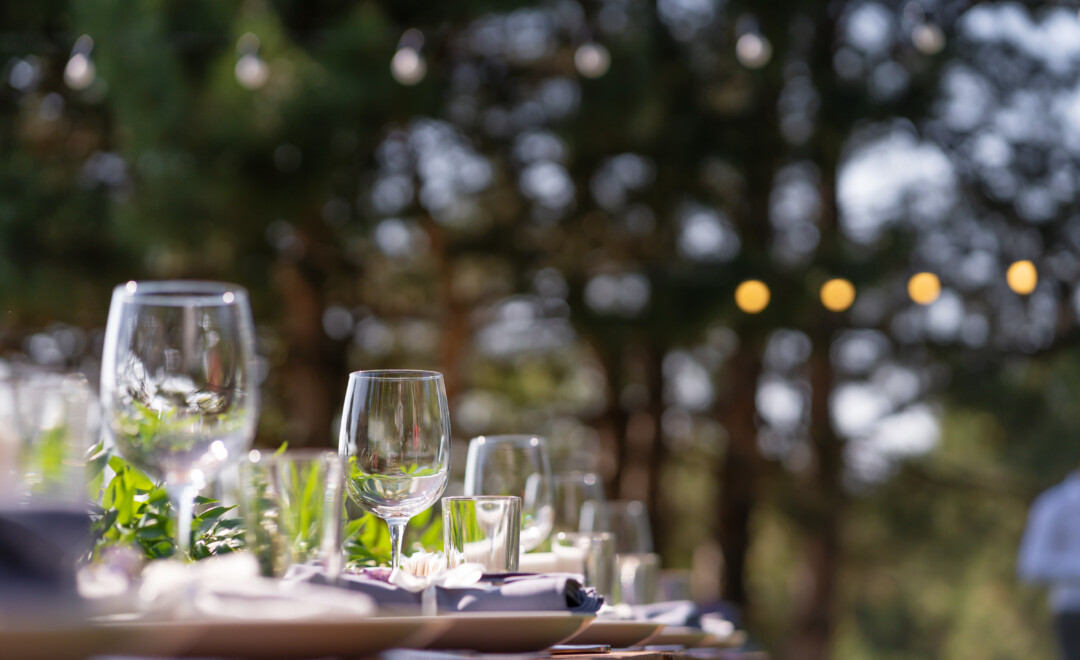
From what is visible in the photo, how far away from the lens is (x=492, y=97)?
18.8 feet

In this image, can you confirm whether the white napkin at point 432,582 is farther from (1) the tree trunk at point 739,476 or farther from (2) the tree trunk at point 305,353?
(1) the tree trunk at point 739,476

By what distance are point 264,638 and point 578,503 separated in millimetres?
848

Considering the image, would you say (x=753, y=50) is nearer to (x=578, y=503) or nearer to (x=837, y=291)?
(x=837, y=291)

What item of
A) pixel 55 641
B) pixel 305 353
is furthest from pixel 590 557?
pixel 305 353

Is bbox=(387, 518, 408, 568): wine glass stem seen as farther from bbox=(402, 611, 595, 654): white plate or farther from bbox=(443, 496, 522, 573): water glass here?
bbox=(402, 611, 595, 654): white plate

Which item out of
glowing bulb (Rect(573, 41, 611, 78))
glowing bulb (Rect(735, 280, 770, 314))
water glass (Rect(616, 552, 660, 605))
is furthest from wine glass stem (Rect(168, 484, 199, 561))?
glowing bulb (Rect(735, 280, 770, 314))

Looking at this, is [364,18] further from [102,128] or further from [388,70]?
[102,128]

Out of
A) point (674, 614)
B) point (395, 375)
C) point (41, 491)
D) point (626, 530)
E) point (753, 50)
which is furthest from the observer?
point (753, 50)

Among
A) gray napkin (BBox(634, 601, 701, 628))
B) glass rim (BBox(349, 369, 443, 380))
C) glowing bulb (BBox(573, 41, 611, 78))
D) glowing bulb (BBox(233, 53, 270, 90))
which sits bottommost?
gray napkin (BBox(634, 601, 701, 628))

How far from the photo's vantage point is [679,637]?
3.68ft

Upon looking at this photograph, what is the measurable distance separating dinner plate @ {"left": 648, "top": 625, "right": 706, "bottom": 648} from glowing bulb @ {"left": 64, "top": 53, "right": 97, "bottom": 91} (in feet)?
10.9

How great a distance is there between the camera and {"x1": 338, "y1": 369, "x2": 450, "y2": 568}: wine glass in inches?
32.6

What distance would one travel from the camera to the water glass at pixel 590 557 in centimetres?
114

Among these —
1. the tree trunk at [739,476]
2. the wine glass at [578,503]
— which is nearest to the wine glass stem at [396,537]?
the wine glass at [578,503]
